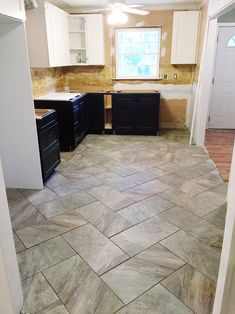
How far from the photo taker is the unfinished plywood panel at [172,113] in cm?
570

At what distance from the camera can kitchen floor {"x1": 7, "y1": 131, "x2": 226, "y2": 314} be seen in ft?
5.70

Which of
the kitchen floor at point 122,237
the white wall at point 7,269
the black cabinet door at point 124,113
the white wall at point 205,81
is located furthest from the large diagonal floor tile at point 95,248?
the black cabinet door at point 124,113

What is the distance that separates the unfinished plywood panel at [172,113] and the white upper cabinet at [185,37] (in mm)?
861

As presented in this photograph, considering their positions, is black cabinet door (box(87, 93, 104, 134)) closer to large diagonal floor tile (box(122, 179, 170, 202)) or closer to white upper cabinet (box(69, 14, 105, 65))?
white upper cabinet (box(69, 14, 105, 65))

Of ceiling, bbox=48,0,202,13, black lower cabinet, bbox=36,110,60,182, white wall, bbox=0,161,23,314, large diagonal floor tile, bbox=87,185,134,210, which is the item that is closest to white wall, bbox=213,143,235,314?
white wall, bbox=0,161,23,314

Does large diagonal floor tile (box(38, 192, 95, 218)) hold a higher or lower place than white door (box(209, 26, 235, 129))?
lower

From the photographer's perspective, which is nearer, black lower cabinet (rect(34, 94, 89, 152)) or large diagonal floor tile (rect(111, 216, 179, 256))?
large diagonal floor tile (rect(111, 216, 179, 256))

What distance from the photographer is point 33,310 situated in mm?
1646

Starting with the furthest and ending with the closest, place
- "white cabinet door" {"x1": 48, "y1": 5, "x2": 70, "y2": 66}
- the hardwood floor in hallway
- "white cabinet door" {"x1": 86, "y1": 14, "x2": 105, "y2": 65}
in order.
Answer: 1. "white cabinet door" {"x1": 86, "y1": 14, "x2": 105, "y2": 65}
2. "white cabinet door" {"x1": 48, "y1": 5, "x2": 70, "y2": 66}
3. the hardwood floor in hallway

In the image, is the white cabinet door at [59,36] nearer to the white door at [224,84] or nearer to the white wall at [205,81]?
the white wall at [205,81]

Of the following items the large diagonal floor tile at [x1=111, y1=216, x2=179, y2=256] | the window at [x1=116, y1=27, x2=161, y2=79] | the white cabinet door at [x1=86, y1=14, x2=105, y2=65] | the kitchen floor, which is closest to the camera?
the kitchen floor

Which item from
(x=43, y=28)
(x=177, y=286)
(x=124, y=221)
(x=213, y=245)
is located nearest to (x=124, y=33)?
(x=43, y=28)

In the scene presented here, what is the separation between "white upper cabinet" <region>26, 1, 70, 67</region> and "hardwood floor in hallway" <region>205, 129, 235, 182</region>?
3096 millimetres

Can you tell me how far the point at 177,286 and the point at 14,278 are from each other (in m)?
1.10
